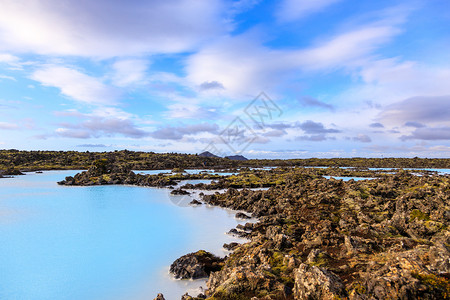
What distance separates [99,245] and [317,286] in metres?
21.2

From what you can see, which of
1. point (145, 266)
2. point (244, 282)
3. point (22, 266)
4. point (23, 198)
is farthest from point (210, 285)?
point (23, 198)

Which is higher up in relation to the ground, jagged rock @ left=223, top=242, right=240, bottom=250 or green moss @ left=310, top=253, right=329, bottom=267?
green moss @ left=310, top=253, right=329, bottom=267

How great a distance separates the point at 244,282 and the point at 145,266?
10.5 meters

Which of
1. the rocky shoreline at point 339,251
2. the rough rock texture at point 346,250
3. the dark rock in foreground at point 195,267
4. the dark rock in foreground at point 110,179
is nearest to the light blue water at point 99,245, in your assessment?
the dark rock in foreground at point 195,267

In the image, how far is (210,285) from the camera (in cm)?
1291

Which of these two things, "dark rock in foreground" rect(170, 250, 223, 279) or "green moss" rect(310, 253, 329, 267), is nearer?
"green moss" rect(310, 253, 329, 267)

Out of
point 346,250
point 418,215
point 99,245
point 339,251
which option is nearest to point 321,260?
point 346,250

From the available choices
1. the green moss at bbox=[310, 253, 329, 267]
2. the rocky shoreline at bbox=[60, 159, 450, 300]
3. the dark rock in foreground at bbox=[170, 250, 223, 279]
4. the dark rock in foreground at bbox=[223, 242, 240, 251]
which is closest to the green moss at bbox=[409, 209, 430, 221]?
the rocky shoreline at bbox=[60, 159, 450, 300]

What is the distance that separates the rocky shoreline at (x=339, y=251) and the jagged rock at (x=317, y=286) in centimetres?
3

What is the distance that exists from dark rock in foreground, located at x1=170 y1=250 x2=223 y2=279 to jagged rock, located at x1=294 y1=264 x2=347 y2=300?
712 cm

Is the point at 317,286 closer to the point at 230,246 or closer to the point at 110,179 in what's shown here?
the point at 230,246

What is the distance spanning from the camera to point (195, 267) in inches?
606

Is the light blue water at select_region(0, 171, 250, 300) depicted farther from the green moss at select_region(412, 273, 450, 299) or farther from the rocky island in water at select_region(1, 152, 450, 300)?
the green moss at select_region(412, 273, 450, 299)

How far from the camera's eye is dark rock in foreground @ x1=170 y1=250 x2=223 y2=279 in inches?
603
